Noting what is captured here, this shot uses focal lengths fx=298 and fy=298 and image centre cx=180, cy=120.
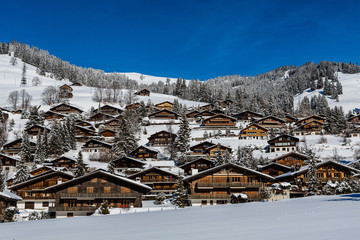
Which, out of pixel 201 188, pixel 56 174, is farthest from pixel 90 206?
pixel 201 188

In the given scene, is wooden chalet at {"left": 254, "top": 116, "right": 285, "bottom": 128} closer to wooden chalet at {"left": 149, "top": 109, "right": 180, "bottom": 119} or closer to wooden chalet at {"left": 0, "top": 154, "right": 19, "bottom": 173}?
wooden chalet at {"left": 149, "top": 109, "right": 180, "bottom": 119}

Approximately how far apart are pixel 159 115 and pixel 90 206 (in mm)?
68079

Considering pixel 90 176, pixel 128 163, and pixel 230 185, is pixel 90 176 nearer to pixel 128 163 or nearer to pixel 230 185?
pixel 230 185

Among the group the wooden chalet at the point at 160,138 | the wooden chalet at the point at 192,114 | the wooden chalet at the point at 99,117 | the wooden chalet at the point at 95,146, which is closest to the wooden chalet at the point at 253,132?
the wooden chalet at the point at 160,138

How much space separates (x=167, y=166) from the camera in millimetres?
64125

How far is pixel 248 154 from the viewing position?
60.3 m

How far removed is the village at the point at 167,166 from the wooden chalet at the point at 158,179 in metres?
0.19

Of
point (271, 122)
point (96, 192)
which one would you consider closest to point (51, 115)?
point (96, 192)

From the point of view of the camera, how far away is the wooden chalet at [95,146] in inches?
2945

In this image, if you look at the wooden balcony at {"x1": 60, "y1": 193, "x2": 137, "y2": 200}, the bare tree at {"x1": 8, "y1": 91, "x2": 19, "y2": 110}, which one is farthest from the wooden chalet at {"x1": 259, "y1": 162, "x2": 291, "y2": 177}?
the bare tree at {"x1": 8, "y1": 91, "x2": 19, "y2": 110}

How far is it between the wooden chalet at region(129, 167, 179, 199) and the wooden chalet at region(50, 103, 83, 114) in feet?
208

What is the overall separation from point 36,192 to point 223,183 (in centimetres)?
2965

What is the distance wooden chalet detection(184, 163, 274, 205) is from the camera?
43.5 m

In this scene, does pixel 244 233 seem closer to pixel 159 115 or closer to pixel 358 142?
pixel 358 142
